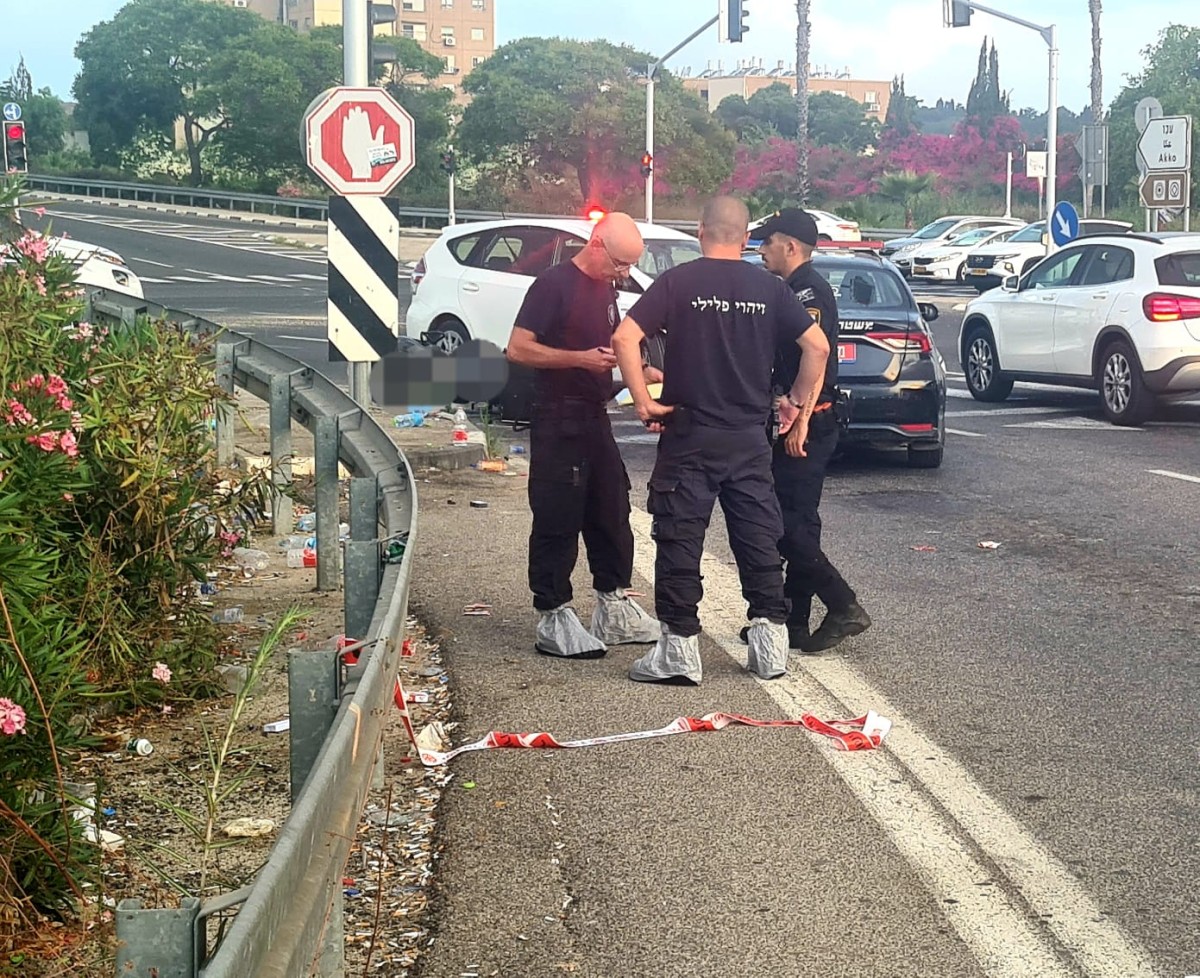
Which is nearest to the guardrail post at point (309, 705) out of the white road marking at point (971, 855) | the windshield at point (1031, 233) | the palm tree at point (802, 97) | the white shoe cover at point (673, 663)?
the white road marking at point (971, 855)

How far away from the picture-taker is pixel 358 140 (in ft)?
34.5

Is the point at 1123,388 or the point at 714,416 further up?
the point at 714,416

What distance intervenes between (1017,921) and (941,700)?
2296 mm

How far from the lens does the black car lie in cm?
1344

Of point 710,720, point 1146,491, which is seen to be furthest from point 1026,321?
point 710,720

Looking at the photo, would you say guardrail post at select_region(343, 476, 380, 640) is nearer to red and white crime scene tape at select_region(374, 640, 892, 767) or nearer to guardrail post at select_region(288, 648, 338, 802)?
guardrail post at select_region(288, 648, 338, 802)

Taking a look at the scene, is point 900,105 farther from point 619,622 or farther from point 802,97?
point 619,622

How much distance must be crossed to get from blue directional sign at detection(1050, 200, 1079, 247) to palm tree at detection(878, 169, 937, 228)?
34235 mm

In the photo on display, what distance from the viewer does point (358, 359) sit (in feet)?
35.6

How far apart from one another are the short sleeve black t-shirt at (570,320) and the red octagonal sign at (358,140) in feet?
10.2

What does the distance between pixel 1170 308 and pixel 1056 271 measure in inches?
78.1

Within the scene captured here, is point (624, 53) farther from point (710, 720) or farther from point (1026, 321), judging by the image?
point (710, 720)

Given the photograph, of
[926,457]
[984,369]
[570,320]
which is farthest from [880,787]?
[984,369]

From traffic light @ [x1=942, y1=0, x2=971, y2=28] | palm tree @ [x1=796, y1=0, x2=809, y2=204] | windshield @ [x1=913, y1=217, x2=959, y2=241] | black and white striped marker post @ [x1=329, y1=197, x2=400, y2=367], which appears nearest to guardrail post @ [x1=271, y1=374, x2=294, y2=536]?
black and white striped marker post @ [x1=329, y1=197, x2=400, y2=367]
